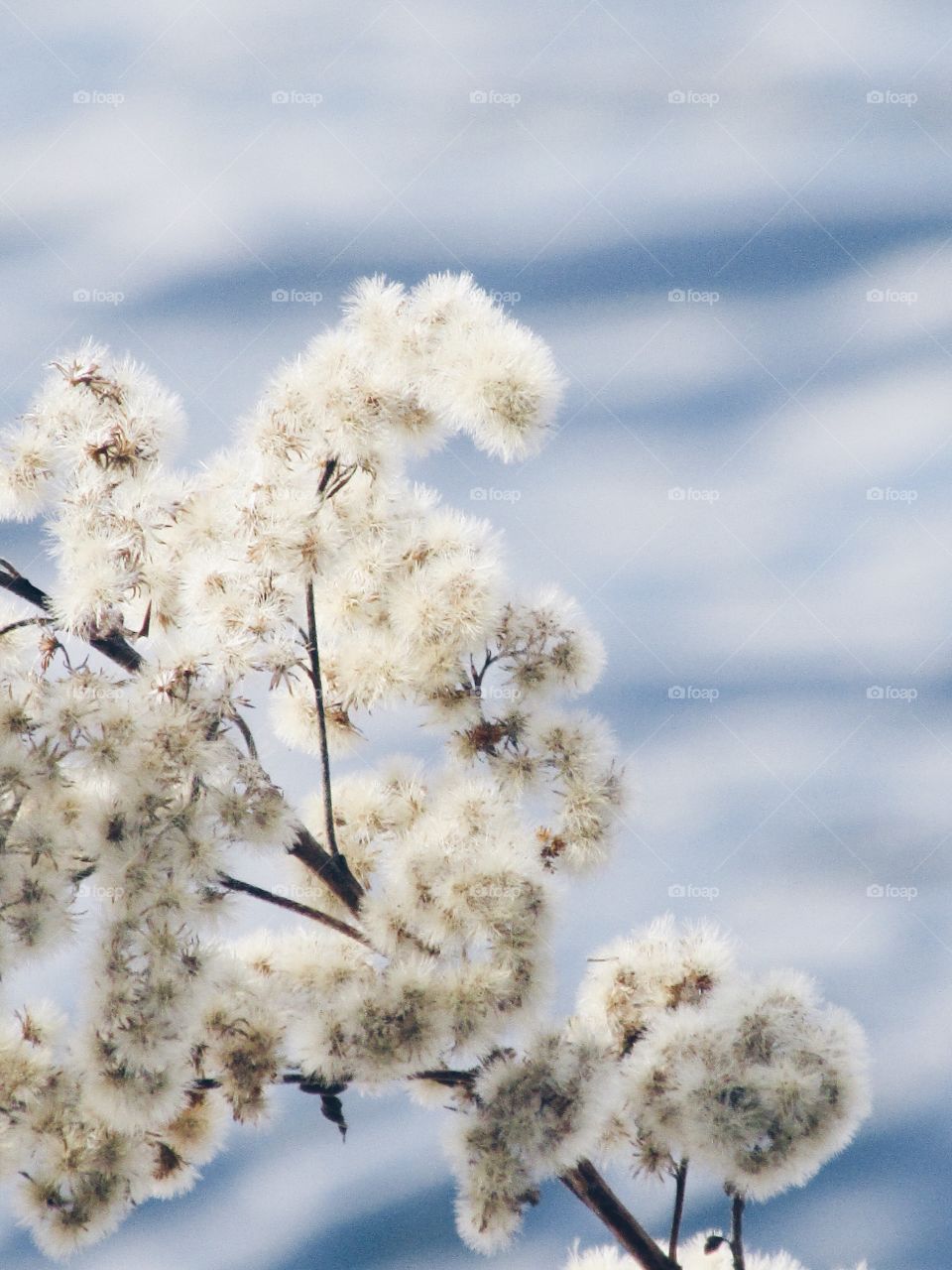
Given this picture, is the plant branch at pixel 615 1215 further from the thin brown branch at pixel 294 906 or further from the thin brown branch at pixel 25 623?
the thin brown branch at pixel 25 623

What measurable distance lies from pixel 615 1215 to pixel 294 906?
45 cm

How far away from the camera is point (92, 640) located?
132 cm

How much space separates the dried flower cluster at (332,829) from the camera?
3.89 feet

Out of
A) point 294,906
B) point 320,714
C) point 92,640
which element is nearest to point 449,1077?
point 294,906

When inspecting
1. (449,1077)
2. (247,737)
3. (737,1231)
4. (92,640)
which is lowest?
(737,1231)

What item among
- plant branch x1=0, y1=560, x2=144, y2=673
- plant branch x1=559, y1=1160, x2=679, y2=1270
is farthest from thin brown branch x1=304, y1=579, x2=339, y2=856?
plant branch x1=559, y1=1160, x2=679, y2=1270

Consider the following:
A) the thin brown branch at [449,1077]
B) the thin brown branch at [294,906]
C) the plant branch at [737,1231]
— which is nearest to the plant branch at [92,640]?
the thin brown branch at [294,906]

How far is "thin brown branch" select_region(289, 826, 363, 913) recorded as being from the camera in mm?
1384

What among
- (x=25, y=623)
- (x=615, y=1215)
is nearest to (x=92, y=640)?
(x=25, y=623)

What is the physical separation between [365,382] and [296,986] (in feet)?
2.04

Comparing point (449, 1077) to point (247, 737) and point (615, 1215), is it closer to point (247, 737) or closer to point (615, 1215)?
point (615, 1215)

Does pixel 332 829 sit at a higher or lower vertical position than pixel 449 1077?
higher

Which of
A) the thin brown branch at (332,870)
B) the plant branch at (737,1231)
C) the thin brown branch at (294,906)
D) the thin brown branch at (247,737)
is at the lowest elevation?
the plant branch at (737,1231)

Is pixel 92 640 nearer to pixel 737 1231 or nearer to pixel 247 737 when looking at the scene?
pixel 247 737
